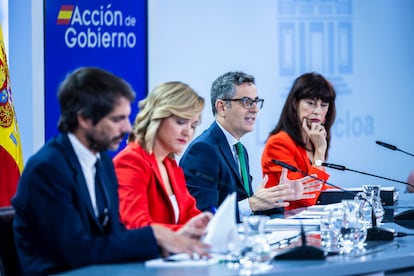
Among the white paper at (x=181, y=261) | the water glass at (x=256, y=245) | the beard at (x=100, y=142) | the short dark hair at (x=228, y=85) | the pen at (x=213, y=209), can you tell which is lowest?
the pen at (x=213, y=209)

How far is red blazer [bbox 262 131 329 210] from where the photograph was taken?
491cm

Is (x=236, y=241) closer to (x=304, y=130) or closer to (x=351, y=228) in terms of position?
(x=351, y=228)

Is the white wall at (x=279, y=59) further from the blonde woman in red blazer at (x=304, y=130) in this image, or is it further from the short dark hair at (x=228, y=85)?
the short dark hair at (x=228, y=85)

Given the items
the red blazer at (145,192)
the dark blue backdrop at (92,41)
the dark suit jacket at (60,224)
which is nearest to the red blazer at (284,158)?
the dark blue backdrop at (92,41)

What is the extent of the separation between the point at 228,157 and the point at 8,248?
1.81 metres

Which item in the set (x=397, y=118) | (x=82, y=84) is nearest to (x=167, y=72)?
(x=397, y=118)

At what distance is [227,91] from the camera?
4.64 m

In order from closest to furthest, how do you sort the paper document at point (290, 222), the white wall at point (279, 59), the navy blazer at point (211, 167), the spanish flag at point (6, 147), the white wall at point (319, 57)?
the paper document at point (290, 222)
the navy blazer at point (211, 167)
the spanish flag at point (6, 147)
the white wall at point (279, 59)
the white wall at point (319, 57)

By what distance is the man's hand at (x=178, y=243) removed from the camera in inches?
103

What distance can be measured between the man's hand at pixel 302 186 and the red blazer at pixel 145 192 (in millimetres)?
963

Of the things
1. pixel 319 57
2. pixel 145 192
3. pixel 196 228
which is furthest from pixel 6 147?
pixel 319 57

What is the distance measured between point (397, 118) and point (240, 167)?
2.82 meters

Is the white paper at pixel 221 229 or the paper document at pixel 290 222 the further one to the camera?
the paper document at pixel 290 222

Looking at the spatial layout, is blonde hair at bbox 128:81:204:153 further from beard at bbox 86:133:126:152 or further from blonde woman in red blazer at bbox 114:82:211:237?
beard at bbox 86:133:126:152
